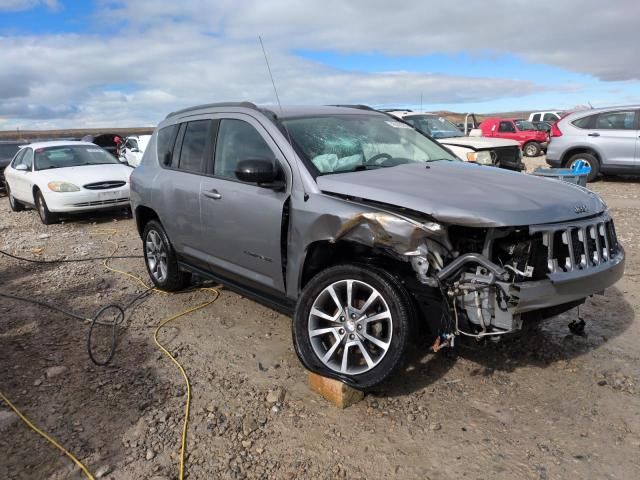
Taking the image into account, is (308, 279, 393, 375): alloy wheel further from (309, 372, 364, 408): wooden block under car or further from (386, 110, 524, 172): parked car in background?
(386, 110, 524, 172): parked car in background

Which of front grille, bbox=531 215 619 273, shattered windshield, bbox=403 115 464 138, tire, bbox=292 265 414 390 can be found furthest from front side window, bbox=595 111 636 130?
tire, bbox=292 265 414 390

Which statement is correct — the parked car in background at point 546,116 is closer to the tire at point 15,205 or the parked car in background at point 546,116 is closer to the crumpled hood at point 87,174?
the crumpled hood at point 87,174

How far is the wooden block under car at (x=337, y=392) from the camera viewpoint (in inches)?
129

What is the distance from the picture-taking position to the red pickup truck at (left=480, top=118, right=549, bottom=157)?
73.3 feet

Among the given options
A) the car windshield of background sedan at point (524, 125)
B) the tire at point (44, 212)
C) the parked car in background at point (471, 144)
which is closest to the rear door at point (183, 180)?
the parked car in background at point (471, 144)

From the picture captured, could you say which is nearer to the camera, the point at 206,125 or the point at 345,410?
the point at 345,410

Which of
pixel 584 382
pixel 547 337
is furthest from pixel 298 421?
pixel 547 337

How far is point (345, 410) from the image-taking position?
3299 mm

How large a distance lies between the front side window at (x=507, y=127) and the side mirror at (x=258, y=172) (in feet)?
69.7

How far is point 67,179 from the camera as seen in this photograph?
10.4 metres

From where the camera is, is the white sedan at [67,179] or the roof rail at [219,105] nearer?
the roof rail at [219,105]

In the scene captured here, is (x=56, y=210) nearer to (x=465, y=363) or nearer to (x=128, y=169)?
(x=128, y=169)

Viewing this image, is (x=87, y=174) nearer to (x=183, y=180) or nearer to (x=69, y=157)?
(x=69, y=157)

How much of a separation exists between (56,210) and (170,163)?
246 inches
